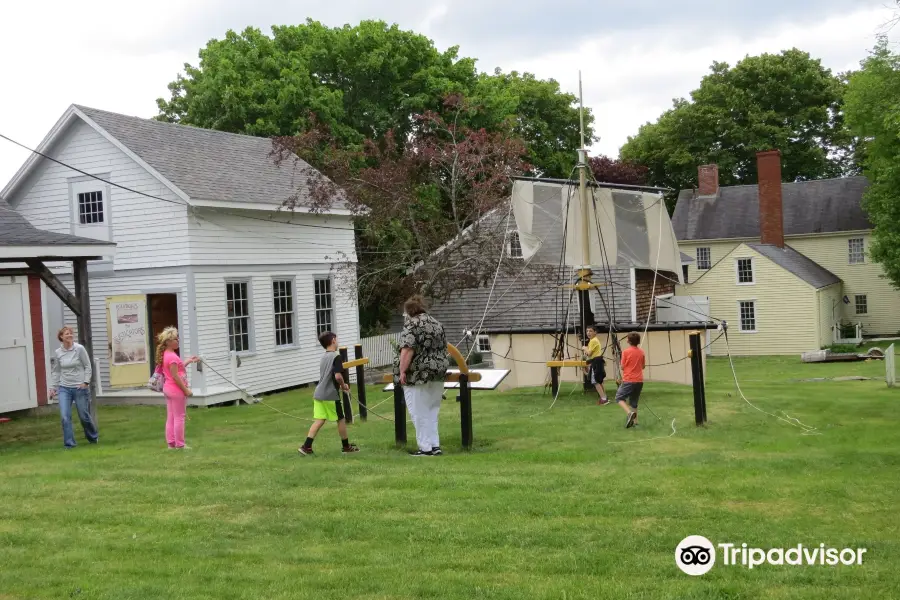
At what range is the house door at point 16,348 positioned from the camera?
64.2ft

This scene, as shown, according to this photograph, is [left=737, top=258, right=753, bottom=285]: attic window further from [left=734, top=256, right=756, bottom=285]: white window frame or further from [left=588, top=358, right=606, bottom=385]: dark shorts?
[left=588, top=358, right=606, bottom=385]: dark shorts

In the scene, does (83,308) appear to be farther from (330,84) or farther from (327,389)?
(330,84)

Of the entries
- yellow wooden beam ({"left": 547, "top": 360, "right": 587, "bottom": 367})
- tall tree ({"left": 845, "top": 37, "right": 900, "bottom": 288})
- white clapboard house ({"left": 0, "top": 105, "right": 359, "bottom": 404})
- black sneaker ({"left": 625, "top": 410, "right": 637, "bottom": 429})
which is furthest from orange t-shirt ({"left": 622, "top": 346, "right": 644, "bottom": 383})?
tall tree ({"left": 845, "top": 37, "right": 900, "bottom": 288})

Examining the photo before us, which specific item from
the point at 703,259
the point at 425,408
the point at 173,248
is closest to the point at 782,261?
the point at 703,259

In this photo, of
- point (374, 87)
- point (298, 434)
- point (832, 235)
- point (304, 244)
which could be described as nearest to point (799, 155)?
point (832, 235)

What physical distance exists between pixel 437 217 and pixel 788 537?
2117cm

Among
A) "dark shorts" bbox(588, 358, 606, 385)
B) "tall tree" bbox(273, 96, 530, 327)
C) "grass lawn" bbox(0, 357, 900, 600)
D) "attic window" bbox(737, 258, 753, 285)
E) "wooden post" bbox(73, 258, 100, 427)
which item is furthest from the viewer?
"attic window" bbox(737, 258, 753, 285)

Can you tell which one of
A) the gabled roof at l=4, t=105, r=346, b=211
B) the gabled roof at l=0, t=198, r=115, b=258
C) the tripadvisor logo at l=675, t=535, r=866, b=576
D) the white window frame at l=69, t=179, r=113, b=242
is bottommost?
the tripadvisor logo at l=675, t=535, r=866, b=576

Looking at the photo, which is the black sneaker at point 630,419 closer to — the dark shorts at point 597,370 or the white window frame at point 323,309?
the dark shorts at point 597,370

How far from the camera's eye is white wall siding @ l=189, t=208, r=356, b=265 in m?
21.2

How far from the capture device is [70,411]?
1441 cm

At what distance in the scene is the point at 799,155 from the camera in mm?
59531

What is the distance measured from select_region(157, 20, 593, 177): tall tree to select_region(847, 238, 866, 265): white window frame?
23480 millimetres

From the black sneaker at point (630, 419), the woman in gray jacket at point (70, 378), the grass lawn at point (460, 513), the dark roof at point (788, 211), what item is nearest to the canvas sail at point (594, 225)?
the black sneaker at point (630, 419)
